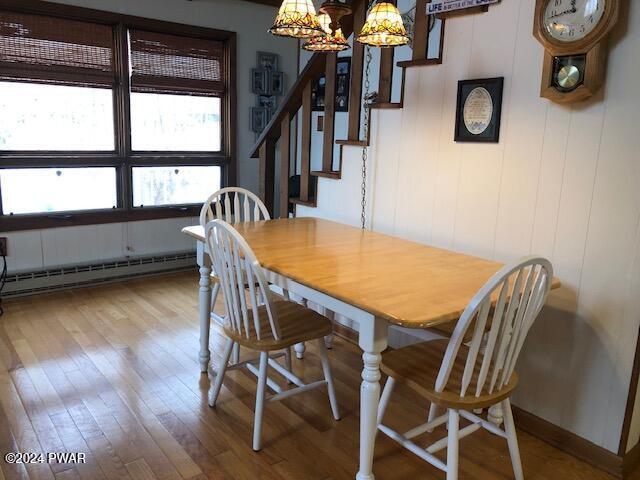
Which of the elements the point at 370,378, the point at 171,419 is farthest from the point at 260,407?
the point at 370,378

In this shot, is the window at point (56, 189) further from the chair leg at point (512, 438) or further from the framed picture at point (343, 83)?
the chair leg at point (512, 438)

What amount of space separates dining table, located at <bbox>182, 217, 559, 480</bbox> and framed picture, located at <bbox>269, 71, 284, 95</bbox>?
99.1 inches

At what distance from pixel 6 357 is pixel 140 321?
803 millimetres

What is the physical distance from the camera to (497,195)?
2277 millimetres

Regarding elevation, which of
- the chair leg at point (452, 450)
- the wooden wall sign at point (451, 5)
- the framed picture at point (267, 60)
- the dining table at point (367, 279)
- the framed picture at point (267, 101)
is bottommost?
the chair leg at point (452, 450)

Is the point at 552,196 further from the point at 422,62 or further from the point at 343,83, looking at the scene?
the point at 343,83

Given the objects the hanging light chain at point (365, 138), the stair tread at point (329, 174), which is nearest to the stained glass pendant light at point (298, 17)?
the hanging light chain at point (365, 138)

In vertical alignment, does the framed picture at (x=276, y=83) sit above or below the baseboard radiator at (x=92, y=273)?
above

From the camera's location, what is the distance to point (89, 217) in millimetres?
4098

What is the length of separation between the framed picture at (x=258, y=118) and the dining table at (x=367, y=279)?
2336 mm

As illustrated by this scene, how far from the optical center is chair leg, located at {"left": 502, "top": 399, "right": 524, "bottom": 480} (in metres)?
1.79

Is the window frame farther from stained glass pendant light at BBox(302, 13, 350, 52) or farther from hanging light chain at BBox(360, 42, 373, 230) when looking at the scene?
stained glass pendant light at BBox(302, 13, 350, 52)

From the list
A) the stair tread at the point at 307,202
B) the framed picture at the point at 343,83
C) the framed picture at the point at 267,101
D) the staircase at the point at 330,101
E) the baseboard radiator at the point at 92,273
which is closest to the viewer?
the staircase at the point at 330,101

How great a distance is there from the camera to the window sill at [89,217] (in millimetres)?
3770
